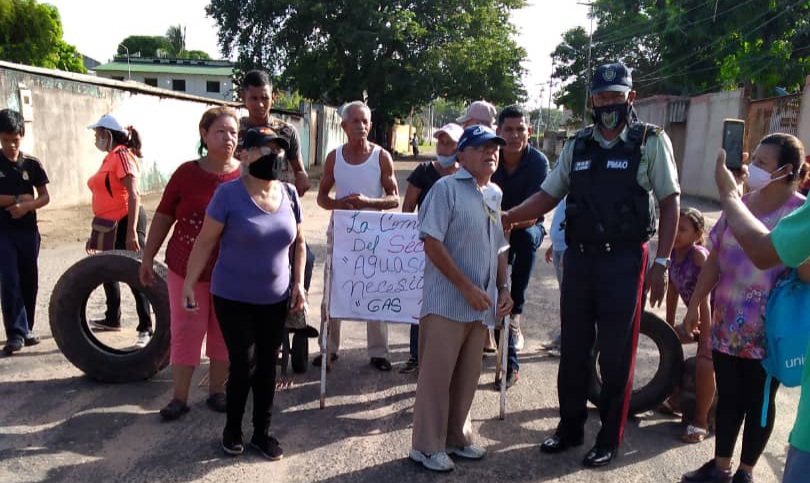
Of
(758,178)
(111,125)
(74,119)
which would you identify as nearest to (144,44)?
(74,119)

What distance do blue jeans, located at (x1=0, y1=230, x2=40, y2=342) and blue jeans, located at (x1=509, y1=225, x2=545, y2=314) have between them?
13.2 ft

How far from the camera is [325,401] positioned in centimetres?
472

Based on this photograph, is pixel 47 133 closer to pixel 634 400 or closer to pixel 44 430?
pixel 44 430

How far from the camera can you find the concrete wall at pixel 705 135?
66.1 feet

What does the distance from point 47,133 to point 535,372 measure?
11.4 m

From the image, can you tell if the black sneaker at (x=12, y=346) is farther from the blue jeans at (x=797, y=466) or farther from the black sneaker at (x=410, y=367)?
the blue jeans at (x=797, y=466)

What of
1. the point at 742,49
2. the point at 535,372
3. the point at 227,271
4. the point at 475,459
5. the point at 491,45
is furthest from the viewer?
the point at 491,45

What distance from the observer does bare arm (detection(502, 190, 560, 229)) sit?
419 cm

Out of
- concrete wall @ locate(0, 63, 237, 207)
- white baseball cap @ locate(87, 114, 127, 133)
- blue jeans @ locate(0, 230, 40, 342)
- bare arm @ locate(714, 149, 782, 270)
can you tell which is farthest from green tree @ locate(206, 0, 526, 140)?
bare arm @ locate(714, 149, 782, 270)

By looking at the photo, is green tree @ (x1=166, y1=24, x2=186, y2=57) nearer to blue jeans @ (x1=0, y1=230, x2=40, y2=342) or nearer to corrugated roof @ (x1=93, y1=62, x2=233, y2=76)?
corrugated roof @ (x1=93, y1=62, x2=233, y2=76)

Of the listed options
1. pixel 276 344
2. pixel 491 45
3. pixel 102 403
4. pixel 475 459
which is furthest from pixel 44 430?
pixel 491 45

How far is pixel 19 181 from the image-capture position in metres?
5.32

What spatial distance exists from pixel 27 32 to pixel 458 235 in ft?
96.5

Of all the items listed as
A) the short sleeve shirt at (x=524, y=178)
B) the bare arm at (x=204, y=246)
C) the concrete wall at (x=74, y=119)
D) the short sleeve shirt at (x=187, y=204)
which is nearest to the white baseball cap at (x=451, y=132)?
the short sleeve shirt at (x=524, y=178)
